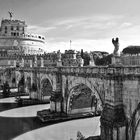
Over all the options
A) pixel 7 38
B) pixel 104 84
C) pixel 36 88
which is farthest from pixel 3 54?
pixel 104 84

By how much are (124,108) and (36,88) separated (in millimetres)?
28802

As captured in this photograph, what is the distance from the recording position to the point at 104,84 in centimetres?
2025

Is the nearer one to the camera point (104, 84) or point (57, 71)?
point (104, 84)

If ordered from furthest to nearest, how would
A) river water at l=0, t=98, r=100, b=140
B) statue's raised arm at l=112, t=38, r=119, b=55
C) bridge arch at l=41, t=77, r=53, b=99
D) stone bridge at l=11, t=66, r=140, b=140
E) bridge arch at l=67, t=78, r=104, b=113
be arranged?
bridge arch at l=41, t=77, r=53, b=99 → river water at l=0, t=98, r=100, b=140 → bridge arch at l=67, t=78, r=104, b=113 → statue's raised arm at l=112, t=38, r=119, b=55 → stone bridge at l=11, t=66, r=140, b=140

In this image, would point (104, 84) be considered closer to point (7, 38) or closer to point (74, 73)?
point (74, 73)

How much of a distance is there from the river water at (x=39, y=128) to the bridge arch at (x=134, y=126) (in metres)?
7.50

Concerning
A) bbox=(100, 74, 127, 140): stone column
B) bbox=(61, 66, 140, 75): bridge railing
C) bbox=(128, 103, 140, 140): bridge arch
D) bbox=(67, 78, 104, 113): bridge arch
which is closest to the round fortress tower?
bbox=(67, 78, 104, 113): bridge arch

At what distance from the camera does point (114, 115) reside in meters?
18.1

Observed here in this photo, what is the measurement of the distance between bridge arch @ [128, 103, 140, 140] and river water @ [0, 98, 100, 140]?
24.6ft

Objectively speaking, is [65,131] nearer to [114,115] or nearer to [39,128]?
[39,128]

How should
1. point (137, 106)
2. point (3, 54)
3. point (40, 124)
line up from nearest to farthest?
point (137, 106) → point (40, 124) → point (3, 54)

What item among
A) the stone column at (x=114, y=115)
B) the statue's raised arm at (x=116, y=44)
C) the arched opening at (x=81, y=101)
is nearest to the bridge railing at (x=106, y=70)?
the stone column at (x=114, y=115)

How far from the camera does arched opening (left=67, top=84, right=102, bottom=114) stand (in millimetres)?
29312

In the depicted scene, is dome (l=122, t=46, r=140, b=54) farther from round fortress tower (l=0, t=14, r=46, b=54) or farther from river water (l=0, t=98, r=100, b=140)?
round fortress tower (l=0, t=14, r=46, b=54)
